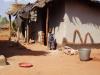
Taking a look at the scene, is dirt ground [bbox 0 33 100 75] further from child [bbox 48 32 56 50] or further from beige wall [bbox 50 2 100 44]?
A: beige wall [bbox 50 2 100 44]

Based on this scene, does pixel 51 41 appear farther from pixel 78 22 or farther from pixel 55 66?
pixel 55 66

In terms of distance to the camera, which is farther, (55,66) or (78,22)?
(78,22)

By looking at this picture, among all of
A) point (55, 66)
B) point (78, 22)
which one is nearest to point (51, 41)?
point (78, 22)

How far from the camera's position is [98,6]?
21.4 metres

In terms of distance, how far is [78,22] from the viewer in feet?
67.6

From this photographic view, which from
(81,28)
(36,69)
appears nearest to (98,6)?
(81,28)

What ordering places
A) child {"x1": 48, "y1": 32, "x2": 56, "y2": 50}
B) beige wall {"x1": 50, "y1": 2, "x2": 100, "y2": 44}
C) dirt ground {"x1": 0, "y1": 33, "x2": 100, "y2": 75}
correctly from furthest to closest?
child {"x1": 48, "y1": 32, "x2": 56, "y2": 50}
beige wall {"x1": 50, "y1": 2, "x2": 100, "y2": 44}
dirt ground {"x1": 0, "y1": 33, "x2": 100, "y2": 75}

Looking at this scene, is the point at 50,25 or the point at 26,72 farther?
the point at 50,25

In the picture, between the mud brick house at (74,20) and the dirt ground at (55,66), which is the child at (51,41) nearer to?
the mud brick house at (74,20)

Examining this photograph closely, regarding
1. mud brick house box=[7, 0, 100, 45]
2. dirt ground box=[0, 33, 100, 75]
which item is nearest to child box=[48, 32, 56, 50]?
mud brick house box=[7, 0, 100, 45]

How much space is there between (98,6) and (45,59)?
7.07 meters

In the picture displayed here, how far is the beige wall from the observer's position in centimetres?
2017

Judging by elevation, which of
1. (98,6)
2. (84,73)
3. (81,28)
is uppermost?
(98,6)

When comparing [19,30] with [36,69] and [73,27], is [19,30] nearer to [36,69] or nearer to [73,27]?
[73,27]
